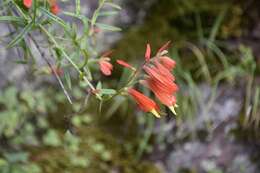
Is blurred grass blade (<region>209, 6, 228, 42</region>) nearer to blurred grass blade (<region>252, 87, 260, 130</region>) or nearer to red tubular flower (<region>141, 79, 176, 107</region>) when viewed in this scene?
blurred grass blade (<region>252, 87, 260, 130</region>)

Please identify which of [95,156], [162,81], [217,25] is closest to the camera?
[162,81]

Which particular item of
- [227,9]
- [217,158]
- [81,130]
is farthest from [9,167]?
[227,9]

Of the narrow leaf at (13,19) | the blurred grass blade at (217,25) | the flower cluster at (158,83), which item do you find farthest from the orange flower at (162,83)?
the blurred grass blade at (217,25)

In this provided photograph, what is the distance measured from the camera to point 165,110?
248 centimetres

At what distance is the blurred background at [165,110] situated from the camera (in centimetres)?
229

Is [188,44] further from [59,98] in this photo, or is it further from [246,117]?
[59,98]

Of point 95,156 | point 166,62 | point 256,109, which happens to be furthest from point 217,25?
point 166,62

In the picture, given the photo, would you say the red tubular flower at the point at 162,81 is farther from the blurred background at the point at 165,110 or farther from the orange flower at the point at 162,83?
the blurred background at the point at 165,110

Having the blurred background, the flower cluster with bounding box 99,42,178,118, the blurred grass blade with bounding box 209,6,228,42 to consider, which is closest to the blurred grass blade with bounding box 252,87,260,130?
the blurred background

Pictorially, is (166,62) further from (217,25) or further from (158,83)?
(217,25)

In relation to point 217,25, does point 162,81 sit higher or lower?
higher

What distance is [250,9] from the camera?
103 inches

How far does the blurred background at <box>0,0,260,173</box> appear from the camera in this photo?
229 cm

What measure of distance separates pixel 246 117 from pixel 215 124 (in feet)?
0.43
